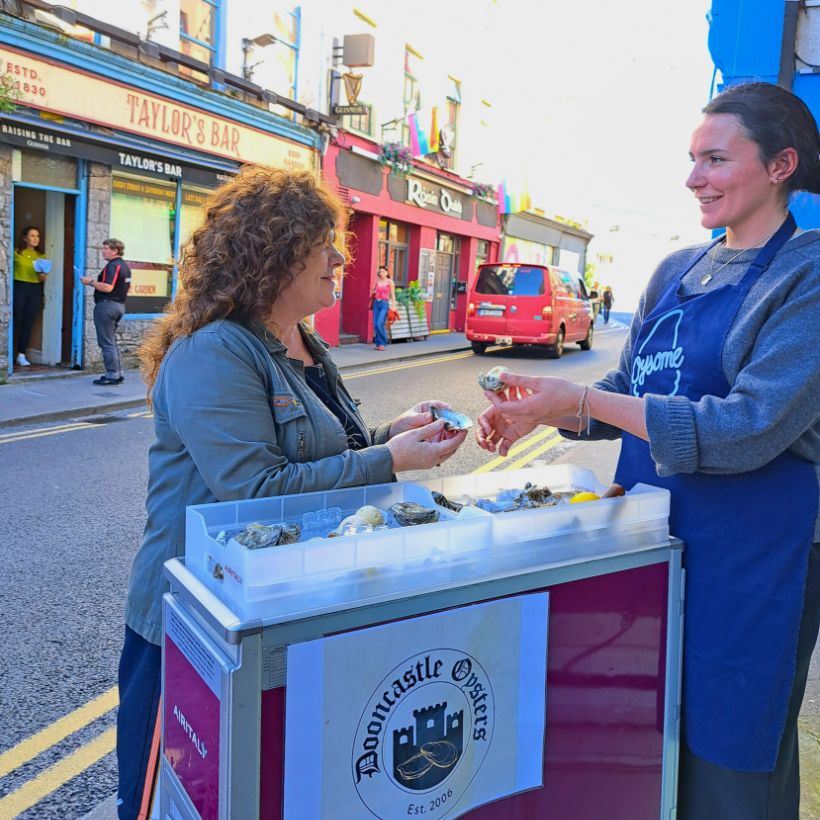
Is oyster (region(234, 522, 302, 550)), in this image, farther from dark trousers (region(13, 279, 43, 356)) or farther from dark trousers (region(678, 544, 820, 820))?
dark trousers (region(13, 279, 43, 356))

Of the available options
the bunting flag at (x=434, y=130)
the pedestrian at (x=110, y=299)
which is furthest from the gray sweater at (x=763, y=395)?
the bunting flag at (x=434, y=130)

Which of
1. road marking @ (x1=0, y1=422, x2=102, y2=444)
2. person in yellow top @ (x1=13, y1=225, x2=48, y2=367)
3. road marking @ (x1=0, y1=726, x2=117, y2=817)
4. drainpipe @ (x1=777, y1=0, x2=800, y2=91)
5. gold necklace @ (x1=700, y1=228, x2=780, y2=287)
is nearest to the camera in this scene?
gold necklace @ (x1=700, y1=228, x2=780, y2=287)

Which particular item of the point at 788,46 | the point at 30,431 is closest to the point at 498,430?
the point at 788,46

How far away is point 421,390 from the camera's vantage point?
12.0m

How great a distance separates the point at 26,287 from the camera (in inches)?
439

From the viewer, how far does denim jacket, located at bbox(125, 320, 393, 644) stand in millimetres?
1909

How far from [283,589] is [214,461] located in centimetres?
54

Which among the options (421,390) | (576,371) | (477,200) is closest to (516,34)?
(477,200)

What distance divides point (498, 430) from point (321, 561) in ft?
3.47

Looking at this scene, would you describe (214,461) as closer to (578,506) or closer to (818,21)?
(578,506)

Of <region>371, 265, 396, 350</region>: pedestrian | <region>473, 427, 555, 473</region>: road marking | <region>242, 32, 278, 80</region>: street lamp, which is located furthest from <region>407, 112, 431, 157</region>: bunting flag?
<region>473, 427, 555, 473</region>: road marking

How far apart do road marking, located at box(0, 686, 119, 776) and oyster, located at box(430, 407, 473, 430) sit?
1940mm

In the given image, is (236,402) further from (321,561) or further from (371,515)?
(321,561)

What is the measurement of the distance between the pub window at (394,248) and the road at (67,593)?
1122 cm
